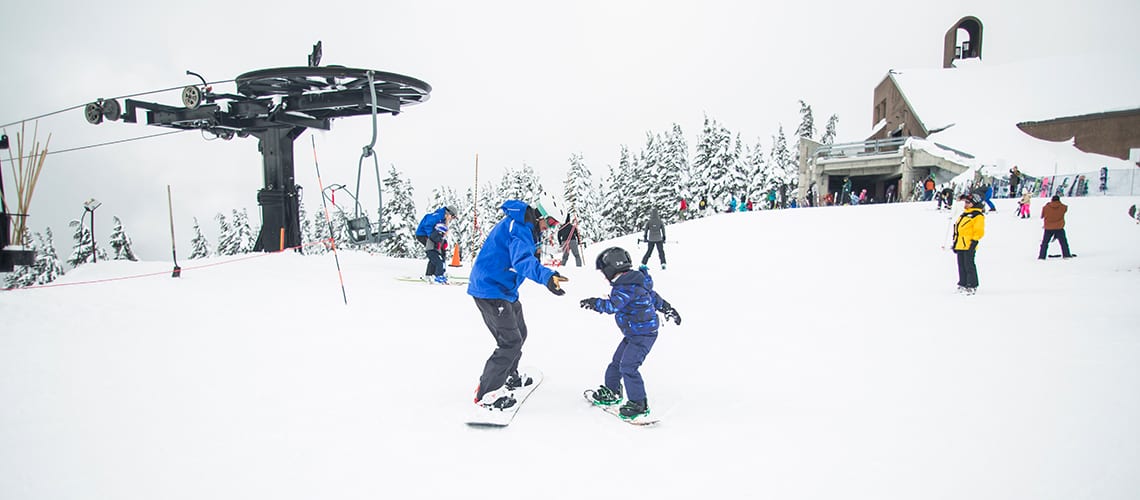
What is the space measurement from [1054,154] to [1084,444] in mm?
35590

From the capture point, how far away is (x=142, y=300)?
7195 mm

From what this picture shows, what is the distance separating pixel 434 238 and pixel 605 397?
7.07 m

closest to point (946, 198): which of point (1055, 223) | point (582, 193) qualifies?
point (1055, 223)

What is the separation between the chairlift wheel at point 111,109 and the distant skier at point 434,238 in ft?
23.5

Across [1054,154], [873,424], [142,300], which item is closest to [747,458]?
[873,424]

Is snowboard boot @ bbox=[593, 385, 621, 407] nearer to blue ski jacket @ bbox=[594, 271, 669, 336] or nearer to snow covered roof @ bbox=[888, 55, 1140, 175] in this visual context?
blue ski jacket @ bbox=[594, 271, 669, 336]

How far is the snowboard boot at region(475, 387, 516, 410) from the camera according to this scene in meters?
4.20

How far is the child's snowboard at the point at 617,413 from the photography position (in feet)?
13.5

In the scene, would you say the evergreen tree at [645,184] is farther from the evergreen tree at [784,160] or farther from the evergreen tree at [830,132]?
the evergreen tree at [830,132]

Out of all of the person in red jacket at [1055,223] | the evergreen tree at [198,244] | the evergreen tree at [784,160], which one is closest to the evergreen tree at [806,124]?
the evergreen tree at [784,160]

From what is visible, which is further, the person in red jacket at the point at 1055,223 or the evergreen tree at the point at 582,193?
the evergreen tree at the point at 582,193

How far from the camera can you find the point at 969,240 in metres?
9.37

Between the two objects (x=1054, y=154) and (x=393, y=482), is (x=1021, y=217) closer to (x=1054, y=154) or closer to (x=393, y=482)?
(x=1054, y=154)

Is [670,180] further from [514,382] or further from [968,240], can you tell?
[514,382]
